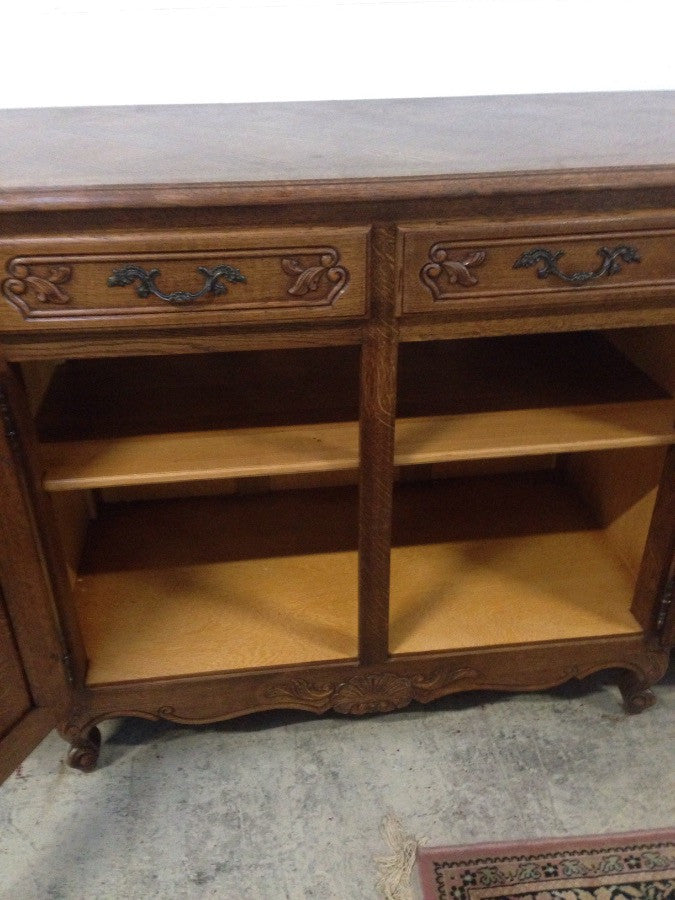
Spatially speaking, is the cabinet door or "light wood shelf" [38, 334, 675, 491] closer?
the cabinet door

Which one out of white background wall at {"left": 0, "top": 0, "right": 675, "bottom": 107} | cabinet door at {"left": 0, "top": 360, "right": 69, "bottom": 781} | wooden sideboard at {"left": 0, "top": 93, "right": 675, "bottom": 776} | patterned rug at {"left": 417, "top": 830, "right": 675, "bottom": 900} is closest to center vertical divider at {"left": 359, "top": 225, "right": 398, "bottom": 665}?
wooden sideboard at {"left": 0, "top": 93, "right": 675, "bottom": 776}

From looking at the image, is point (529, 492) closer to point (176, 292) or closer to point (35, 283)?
point (176, 292)

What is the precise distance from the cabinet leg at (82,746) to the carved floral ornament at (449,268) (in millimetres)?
888

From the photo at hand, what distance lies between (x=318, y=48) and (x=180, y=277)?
620mm

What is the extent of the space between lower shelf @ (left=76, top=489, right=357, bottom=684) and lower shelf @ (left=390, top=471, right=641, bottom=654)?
0.39 ft

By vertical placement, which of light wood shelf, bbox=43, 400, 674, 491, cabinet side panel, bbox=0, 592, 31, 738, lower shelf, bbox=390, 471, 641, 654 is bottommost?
lower shelf, bbox=390, 471, 641, 654

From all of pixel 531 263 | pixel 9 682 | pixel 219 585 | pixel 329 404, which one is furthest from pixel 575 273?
pixel 9 682

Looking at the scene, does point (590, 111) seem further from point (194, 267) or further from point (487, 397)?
point (194, 267)

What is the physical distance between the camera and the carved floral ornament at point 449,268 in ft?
3.05

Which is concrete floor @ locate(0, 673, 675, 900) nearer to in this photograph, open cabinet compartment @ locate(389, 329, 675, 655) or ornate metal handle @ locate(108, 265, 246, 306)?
open cabinet compartment @ locate(389, 329, 675, 655)

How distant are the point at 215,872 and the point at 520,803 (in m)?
0.49

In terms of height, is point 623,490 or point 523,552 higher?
point 623,490

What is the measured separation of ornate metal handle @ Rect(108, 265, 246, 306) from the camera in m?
0.89

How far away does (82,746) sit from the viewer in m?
1.28
